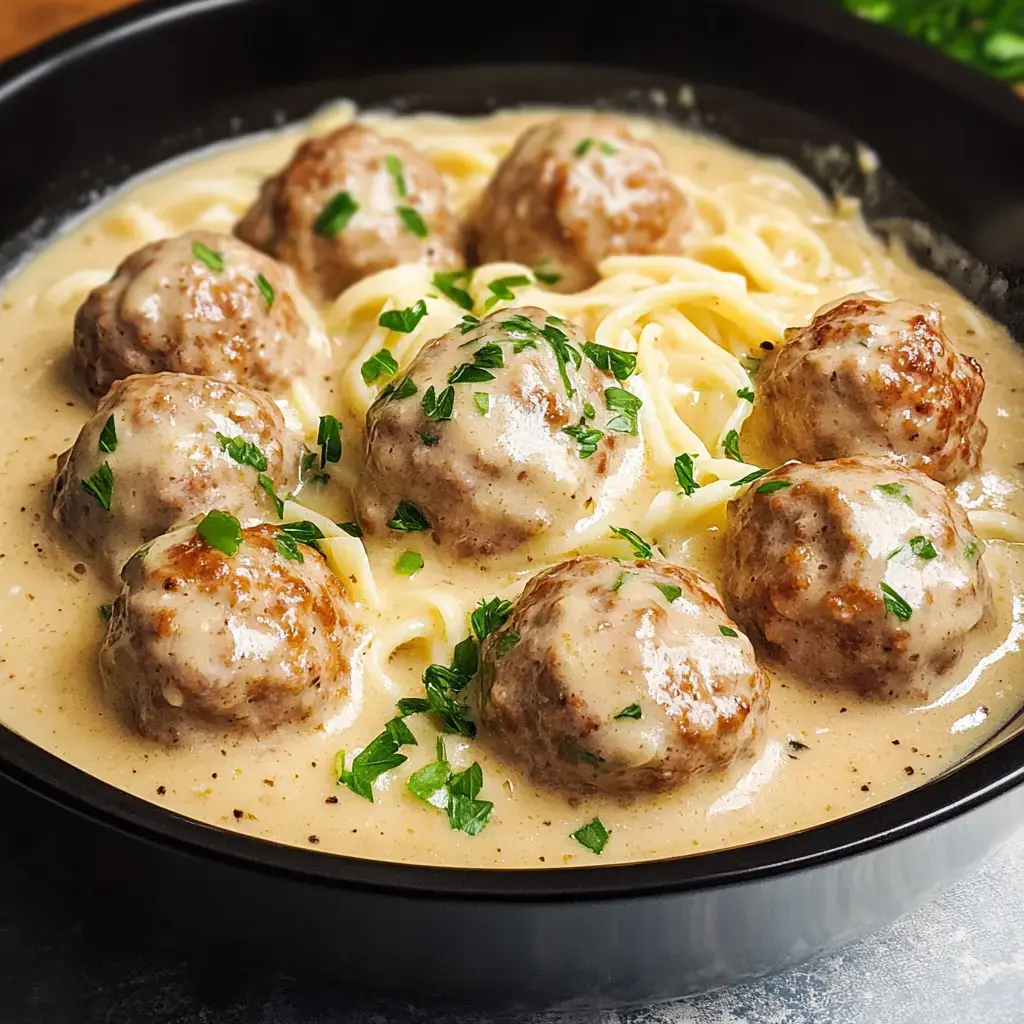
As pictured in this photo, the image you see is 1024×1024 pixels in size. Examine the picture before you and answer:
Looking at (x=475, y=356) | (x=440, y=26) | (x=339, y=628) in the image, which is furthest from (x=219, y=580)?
(x=440, y=26)

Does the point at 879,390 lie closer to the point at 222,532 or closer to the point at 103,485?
the point at 222,532

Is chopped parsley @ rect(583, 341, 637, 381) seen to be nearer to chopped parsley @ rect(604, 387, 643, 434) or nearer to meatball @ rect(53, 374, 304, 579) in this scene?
chopped parsley @ rect(604, 387, 643, 434)

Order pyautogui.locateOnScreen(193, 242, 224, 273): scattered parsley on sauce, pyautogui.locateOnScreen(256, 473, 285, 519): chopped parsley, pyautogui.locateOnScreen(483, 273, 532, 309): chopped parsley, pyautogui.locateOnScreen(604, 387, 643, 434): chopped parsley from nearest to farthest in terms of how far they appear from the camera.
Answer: pyautogui.locateOnScreen(256, 473, 285, 519): chopped parsley < pyautogui.locateOnScreen(604, 387, 643, 434): chopped parsley < pyautogui.locateOnScreen(193, 242, 224, 273): scattered parsley on sauce < pyautogui.locateOnScreen(483, 273, 532, 309): chopped parsley

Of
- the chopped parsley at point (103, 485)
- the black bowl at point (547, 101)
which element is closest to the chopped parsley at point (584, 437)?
the chopped parsley at point (103, 485)

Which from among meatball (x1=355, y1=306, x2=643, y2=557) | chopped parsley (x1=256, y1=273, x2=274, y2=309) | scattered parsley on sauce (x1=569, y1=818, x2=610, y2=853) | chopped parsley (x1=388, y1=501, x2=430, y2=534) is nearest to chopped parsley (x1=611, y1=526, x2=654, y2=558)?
meatball (x1=355, y1=306, x2=643, y2=557)

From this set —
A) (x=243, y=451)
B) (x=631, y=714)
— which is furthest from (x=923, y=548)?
(x=243, y=451)

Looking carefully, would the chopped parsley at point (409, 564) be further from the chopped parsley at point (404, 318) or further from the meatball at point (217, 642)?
the chopped parsley at point (404, 318)
